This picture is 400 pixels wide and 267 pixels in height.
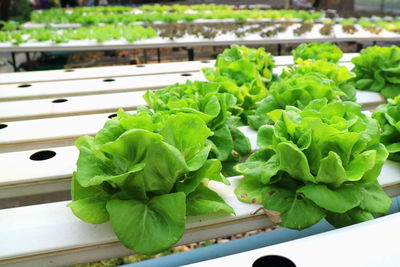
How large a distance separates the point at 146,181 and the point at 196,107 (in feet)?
1.15

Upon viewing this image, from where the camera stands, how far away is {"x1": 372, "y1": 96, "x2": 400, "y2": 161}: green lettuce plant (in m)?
1.24

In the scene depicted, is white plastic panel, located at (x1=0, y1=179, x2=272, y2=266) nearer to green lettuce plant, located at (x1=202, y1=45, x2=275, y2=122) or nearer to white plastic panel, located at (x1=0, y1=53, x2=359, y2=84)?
green lettuce plant, located at (x1=202, y1=45, x2=275, y2=122)

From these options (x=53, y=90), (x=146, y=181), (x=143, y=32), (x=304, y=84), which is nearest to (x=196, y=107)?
(x=146, y=181)

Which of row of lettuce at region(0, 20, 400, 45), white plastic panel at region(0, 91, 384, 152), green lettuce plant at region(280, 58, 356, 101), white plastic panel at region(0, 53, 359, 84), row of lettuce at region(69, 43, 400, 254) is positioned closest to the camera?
row of lettuce at region(69, 43, 400, 254)

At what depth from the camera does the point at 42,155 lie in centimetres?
141

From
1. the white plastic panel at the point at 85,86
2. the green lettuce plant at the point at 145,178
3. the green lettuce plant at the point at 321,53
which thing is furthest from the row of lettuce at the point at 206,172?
the white plastic panel at the point at 85,86

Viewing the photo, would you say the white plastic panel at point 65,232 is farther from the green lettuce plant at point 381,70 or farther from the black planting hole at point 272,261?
the green lettuce plant at point 381,70

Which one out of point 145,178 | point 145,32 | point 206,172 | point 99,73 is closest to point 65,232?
point 145,178

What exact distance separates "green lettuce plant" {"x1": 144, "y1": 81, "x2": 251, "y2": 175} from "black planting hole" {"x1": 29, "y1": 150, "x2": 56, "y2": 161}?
0.44 meters

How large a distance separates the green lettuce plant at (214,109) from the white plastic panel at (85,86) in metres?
0.97

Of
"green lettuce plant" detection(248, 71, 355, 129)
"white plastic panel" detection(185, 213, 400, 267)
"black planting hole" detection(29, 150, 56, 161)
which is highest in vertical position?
"green lettuce plant" detection(248, 71, 355, 129)

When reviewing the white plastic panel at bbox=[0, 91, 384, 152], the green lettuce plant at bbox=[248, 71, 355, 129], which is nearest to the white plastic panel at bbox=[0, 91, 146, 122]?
the white plastic panel at bbox=[0, 91, 384, 152]

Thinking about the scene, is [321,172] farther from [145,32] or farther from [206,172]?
[145,32]

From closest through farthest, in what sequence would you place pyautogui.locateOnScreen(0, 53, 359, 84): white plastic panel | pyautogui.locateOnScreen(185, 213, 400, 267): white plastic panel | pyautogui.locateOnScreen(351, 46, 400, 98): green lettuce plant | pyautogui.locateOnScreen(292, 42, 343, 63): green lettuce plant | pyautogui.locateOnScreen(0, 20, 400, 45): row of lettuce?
pyautogui.locateOnScreen(185, 213, 400, 267): white plastic panel
pyautogui.locateOnScreen(351, 46, 400, 98): green lettuce plant
pyautogui.locateOnScreen(292, 42, 343, 63): green lettuce plant
pyautogui.locateOnScreen(0, 53, 359, 84): white plastic panel
pyautogui.locateOnScreen(0, 20, 400, 45): row of lettuce
